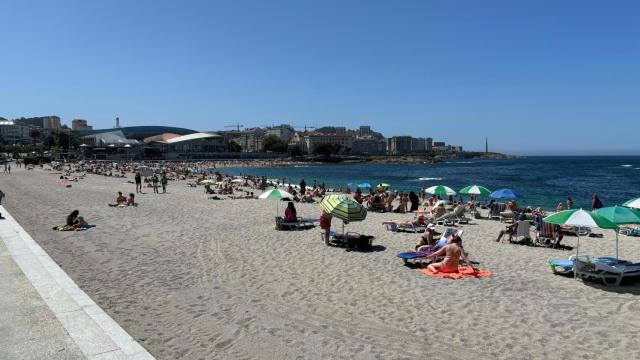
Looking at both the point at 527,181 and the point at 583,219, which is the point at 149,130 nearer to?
the point at 527,181

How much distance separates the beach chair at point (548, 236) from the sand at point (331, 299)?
0.51 metres

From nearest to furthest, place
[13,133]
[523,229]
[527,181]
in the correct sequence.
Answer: [523,229]
[527,181]
[13,133]

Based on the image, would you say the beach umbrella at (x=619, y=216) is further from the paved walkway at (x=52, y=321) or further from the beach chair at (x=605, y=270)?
the paved walkway at (x=52, y=321)

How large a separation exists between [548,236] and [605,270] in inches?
151

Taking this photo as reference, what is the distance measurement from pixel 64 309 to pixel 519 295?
7056 mm

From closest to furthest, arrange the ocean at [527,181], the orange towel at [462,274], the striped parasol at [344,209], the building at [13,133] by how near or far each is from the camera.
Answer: the orange towel at [462,274] < the striped parasol at [344,209] < the ocean at [527,181] < the building at [13,133]

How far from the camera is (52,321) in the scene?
19.0 ft

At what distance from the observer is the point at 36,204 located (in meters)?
19.7

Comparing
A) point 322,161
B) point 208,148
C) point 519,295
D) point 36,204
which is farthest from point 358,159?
point 519,295

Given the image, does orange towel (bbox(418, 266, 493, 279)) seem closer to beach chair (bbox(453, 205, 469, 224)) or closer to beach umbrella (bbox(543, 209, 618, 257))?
beach umbrella (bbox(543, 209, 618, 257))

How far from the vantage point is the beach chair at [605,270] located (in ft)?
26.0

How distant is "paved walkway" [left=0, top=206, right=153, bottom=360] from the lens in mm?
4969

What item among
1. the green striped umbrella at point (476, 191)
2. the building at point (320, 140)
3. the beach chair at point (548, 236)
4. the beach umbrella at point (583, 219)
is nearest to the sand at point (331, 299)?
the beach chair at point (548, 236)

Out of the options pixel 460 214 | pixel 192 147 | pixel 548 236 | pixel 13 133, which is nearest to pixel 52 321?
pixel 548 236
